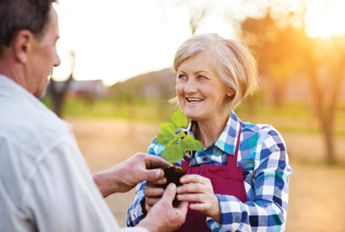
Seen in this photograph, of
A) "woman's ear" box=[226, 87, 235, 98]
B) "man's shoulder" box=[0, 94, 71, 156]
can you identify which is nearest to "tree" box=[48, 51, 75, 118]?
"woman's ear" box=[226, 87, 235, 98]

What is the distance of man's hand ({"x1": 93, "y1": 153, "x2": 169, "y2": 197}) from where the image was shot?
6.84 feet

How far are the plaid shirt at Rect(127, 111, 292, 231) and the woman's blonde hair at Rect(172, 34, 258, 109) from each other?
22 cm

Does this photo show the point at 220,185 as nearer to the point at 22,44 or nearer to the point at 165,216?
the point at 165,216

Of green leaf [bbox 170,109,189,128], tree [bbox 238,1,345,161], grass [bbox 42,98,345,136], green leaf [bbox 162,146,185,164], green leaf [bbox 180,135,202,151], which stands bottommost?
grass [bbox 42,98,345,136]

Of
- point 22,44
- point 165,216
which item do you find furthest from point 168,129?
point 22,44

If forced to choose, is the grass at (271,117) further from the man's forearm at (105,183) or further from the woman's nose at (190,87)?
the man's forearm at (105,183)

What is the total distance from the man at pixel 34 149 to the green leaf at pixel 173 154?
0.77 m

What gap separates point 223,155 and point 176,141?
0.38 m

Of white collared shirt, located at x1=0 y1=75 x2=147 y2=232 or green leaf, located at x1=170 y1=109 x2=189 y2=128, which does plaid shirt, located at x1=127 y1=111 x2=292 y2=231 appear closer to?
green leaf, located at x1=170 y1=109 x2=189 y2=128

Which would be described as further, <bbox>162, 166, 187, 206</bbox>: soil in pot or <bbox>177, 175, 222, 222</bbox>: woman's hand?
<bbox>162, 166, 187, 206</bbox>: soil in pot

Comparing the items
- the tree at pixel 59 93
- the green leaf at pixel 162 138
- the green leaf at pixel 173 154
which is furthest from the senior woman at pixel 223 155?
the tree at pixel 59 93

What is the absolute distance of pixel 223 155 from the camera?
2344 millimetres

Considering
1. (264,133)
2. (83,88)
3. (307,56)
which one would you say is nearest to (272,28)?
(307,56)

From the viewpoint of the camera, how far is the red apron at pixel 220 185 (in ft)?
7.16
